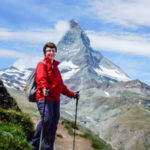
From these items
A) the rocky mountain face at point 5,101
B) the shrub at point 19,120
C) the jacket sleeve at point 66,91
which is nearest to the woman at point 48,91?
the jacket sleeve at point 66,91

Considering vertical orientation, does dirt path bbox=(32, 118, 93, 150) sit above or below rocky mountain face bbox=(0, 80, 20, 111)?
below

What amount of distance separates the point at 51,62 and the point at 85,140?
40.1ft

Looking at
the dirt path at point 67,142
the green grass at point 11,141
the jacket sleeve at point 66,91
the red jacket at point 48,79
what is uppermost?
the red jacket at point 48,79

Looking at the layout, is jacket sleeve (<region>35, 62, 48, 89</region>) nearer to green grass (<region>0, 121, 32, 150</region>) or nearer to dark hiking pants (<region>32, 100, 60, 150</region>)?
dark hiking pants (<region>32, 100, 60, 150</region>)

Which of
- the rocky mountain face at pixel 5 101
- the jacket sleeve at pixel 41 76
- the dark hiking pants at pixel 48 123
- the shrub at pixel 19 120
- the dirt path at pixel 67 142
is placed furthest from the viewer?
the dirt path at pixel 67 142

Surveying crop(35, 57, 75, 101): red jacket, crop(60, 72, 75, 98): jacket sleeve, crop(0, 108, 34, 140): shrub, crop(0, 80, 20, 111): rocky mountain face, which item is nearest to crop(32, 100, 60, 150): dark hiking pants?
crop(35, 57, 75, 101): red jacket

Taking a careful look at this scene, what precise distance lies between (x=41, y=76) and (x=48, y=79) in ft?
1.30

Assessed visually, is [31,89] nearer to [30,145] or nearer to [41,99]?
[41,99]

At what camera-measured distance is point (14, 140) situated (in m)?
8.94

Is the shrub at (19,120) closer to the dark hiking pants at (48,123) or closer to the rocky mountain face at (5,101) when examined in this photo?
the dark hiking pants at (48,123)

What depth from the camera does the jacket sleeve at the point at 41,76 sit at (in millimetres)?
9477

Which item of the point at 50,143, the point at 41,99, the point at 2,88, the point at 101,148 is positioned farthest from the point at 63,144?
the point at 41,99

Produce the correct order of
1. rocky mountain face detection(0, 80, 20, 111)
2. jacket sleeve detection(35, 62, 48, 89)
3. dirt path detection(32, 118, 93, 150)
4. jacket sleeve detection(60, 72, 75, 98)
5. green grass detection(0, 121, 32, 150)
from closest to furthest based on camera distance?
green grass detection(0, 121, 32, 150), jacket sleeve detection(35, 62, 48, 89), jacket sleeve detection(60, 72, 75, 98), rocky mountain face detection(0, 80, 20, 111), dirt path detection(32, 118, 93, 150)

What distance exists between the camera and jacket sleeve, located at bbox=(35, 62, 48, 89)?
9477 millimetres
